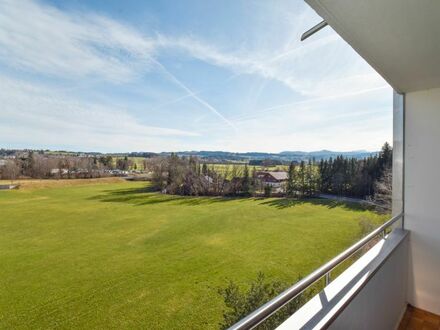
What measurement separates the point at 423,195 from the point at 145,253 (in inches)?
458

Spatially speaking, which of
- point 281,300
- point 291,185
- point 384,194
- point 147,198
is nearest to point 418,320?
point 281,300

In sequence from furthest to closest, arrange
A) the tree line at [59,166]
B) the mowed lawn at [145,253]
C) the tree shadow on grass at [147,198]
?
1. the tree shadow on grass at [147,198]
2. the tree line at [59,166]
3. the mowed lawn at [145,253]

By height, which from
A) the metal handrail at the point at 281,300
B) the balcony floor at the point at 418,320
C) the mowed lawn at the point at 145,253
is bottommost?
the mowed lawn at the point at 145,253

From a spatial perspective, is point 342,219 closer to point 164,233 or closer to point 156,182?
point 164,233

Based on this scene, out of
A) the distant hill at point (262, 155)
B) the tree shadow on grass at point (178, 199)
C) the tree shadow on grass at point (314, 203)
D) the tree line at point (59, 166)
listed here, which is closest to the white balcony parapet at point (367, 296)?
the tree line at point (59, 166)

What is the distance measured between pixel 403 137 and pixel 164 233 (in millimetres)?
13838

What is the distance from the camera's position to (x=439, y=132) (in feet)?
5.55

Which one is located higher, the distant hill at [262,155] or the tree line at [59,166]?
the distant hill at [262,155]

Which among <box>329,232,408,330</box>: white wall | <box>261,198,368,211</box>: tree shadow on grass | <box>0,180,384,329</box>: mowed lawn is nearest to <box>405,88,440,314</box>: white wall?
<box>329,232,408,330</box>: white wall

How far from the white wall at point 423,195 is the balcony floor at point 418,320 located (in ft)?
0.16

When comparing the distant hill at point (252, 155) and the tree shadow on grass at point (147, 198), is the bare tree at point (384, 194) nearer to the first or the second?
the distant hill at point (252, 155)

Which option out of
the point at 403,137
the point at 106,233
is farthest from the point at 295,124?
the point at 403,137

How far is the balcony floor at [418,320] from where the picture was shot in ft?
5.34

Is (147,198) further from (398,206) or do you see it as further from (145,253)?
(398,206)
